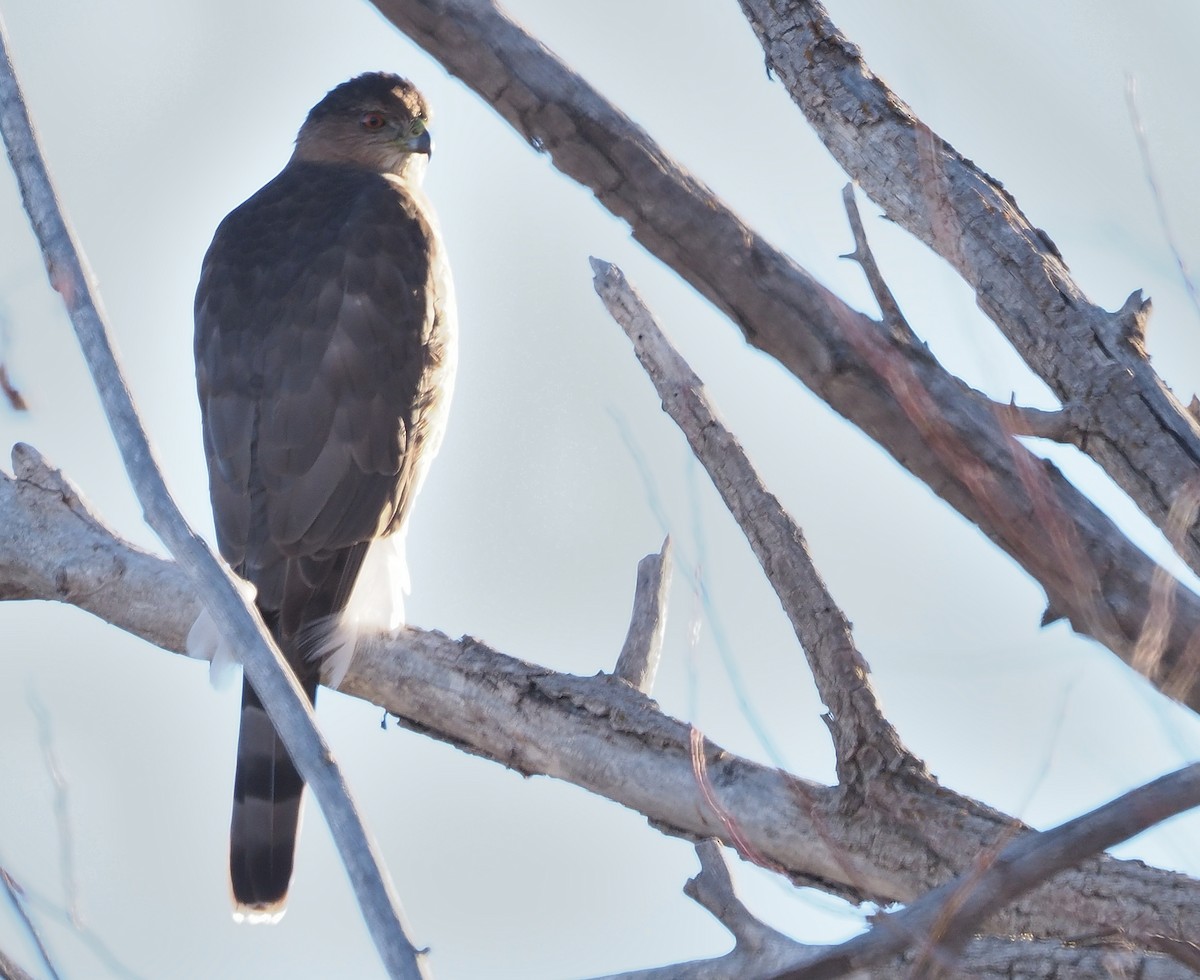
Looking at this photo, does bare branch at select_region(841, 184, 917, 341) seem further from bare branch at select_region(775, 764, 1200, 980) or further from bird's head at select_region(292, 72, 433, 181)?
bird's head at select_region(292, 72, 433, 181)

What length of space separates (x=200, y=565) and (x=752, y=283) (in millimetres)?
1191

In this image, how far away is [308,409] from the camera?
4.65 m

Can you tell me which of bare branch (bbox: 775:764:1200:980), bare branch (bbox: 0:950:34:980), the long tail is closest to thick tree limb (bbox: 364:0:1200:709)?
bare branch (bbox: 775:764:1200:980)

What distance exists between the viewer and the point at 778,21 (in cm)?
323

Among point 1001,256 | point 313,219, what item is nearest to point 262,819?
point 313,219

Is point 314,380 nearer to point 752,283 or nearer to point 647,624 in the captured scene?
point 647,624

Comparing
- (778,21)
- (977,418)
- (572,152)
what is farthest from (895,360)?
(778,21)

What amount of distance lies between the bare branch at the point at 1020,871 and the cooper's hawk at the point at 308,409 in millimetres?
2736

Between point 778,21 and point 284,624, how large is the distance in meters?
2.14

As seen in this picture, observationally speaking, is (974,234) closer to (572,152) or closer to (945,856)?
(572,152)

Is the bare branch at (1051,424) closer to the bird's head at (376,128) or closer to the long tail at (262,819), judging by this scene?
the long tail at (262,819)

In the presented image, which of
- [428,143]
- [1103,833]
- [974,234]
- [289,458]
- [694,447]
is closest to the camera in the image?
[1103,833]

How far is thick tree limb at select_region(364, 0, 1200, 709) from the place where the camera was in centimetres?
267

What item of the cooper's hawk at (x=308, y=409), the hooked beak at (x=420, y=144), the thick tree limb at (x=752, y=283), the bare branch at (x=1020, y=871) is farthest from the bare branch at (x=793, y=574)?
the hooked beak at (x=420, y=144)
